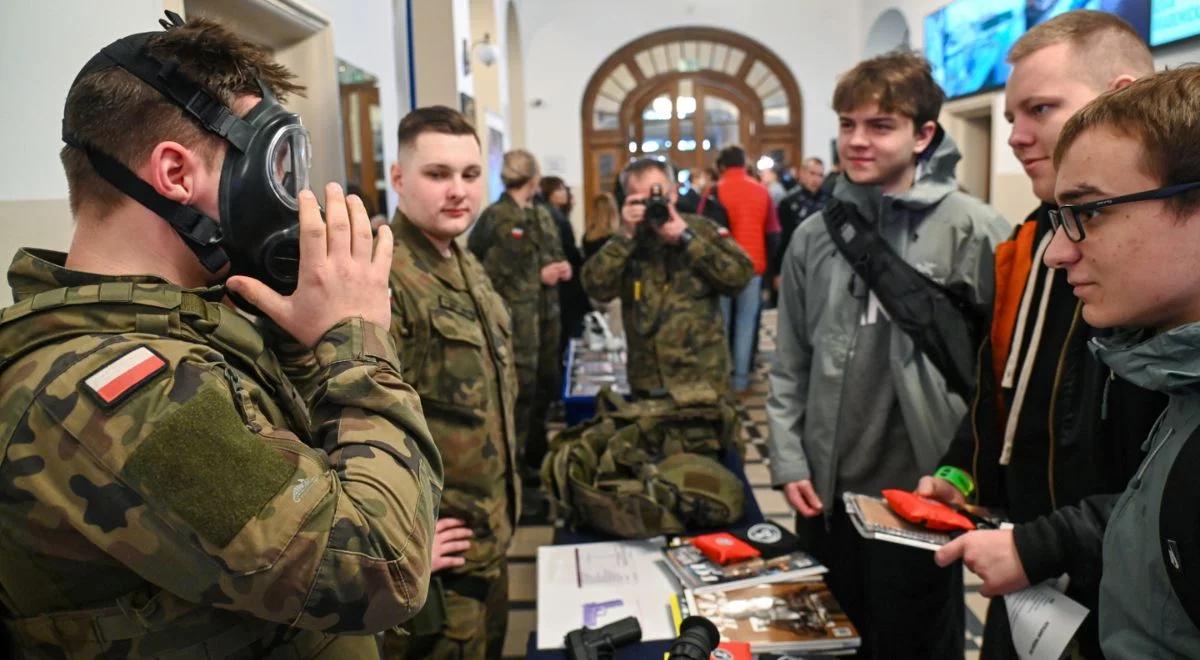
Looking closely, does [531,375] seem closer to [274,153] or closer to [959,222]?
[959,222]

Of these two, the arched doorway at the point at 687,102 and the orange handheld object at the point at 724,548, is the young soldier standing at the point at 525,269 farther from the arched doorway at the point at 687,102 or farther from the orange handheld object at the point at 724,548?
the arched doorway at the point at 687,102

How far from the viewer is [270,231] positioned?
1.00m

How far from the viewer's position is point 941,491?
62.6 inches

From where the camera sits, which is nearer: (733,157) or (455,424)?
(455,424)

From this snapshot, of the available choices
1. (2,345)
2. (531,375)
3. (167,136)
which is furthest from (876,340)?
(531,375)

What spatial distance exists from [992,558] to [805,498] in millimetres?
725

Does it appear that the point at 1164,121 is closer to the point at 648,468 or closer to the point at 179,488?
the point at 179,488

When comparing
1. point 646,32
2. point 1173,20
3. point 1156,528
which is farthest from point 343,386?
point 646,32

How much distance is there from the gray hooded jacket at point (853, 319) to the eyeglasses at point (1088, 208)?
0.72 m

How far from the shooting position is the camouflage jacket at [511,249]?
14.3 ft

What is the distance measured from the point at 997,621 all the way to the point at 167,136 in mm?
1526

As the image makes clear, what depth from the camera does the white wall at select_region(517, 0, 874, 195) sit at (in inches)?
462

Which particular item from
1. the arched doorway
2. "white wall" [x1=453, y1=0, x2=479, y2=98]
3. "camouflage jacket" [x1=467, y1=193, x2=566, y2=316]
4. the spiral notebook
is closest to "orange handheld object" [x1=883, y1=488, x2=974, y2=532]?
the spiral notebook

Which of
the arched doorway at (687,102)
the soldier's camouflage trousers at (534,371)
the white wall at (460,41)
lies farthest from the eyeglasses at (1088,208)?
the arched doorway at (687,102)
